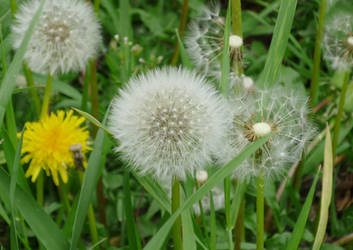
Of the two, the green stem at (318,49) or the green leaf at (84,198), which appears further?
the green stem at (318,49)

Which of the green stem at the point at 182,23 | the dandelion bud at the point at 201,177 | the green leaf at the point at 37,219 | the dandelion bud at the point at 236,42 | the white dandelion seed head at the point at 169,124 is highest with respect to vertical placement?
the green stem at the point at 182,23

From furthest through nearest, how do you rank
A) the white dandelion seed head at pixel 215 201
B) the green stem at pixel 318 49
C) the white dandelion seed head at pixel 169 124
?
the white dandelion seed head at pixel 215 201 < the green stem at pixel 318 49 < the white dandelion seed head at pixel 169 124

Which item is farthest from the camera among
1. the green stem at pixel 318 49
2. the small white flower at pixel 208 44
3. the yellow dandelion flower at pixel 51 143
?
the green stem at pixel 318 49

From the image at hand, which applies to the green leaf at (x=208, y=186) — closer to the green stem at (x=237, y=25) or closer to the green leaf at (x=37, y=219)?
the green leaf at (x=37, y=219)

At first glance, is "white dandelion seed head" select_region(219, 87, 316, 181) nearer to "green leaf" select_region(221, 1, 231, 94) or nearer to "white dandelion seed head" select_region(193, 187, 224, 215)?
"green leaf" select_region(221, 1, 231, 94)

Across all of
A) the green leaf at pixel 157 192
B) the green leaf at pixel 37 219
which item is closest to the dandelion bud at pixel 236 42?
the green leaf at pixel 157 192

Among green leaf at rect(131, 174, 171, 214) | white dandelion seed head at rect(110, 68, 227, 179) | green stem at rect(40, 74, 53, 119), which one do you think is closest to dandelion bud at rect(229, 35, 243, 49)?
white dandelion seed head at rect(110, 68, 227, 179)

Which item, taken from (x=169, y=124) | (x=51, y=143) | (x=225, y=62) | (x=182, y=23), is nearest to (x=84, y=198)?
(x=169, y=124)

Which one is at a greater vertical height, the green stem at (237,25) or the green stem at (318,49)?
the green stem at (318,49)

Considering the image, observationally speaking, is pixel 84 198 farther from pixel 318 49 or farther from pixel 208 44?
pixel 318 49
